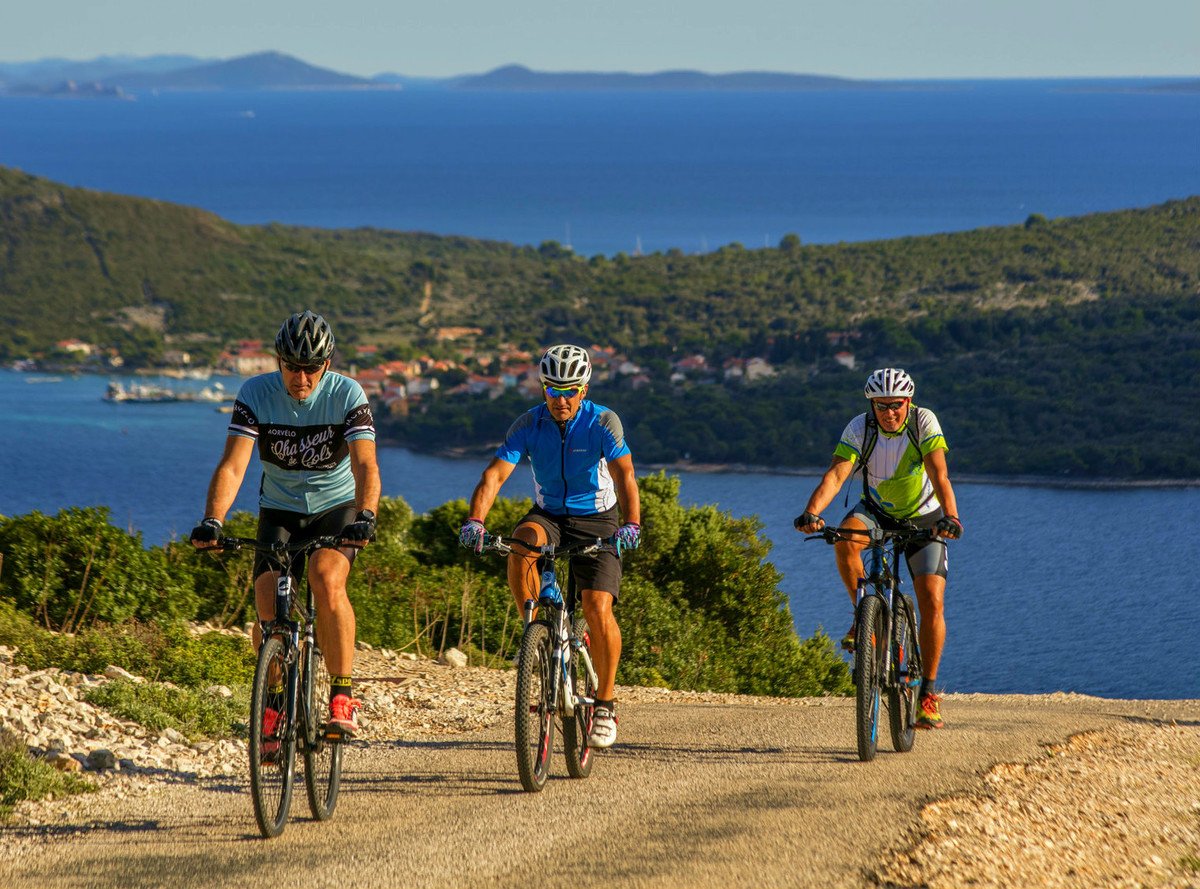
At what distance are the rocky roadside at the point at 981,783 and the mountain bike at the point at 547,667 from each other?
4.86 ft

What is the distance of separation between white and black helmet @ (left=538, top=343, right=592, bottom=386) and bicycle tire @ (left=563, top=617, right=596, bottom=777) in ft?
3.47

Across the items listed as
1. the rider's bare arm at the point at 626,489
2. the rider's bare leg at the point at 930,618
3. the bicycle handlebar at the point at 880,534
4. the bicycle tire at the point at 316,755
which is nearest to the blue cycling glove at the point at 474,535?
the rider's bare arm at the point at 626,489

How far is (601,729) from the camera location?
260 inches

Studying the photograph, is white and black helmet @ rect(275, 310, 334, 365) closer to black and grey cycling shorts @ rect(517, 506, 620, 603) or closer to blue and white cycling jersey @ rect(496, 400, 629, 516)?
blue and white cycling jersey @ rect(496, 400, 629, 516)

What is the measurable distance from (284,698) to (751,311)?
335ft

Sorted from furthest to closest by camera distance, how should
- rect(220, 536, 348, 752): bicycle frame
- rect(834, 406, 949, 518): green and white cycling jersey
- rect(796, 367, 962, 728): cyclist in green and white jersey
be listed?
1. rect(834, 406, 949, 518): green and white cycling jersey
2. rect(796, 367, 962, 728): cyclist in green and white jersey
3. rect(220, 536, 348, 752): bicycle frame

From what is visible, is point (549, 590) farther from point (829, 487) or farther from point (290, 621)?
point (829, 487)

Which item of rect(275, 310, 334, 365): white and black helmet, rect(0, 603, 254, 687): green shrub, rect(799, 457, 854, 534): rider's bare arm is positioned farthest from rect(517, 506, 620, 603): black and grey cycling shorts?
rect(0, 603, 254, 687): green shrub

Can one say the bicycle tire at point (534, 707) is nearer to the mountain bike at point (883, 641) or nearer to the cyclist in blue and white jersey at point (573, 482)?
the cyclist in blue and white jersey at point (573, 482)

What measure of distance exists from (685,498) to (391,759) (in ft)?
210

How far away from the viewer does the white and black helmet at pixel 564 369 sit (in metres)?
6.19

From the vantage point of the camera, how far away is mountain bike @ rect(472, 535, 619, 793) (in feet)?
19.8

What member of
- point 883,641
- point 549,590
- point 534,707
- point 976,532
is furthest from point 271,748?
point 976,532

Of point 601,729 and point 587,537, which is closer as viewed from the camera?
point 587,537
